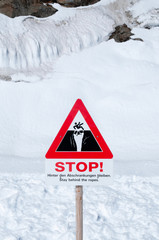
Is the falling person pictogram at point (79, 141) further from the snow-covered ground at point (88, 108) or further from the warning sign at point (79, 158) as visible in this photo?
the snow-covered ground at point (88, 108)

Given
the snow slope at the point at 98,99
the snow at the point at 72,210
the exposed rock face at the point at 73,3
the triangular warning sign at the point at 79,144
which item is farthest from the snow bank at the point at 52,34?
the triangular warning sign at the point at 79,144

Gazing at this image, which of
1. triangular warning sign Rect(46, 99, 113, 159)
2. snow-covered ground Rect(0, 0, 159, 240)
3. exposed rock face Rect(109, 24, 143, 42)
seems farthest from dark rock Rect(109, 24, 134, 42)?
triangular warning sign Rect(46, 99, 113, 159)

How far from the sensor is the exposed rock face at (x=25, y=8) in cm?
1372

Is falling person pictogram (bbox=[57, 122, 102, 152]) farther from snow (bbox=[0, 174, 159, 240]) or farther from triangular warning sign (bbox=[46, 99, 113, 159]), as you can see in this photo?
snow (bbox=[0, 174, 159, 240])

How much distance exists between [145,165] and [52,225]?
2.84 m

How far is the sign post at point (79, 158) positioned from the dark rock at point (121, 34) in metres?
13.0

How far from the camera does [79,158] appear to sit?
2086 millimetres

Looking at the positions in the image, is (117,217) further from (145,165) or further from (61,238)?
(145,165)

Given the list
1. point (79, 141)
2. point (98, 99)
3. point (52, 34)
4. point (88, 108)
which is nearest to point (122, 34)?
point (52, 34)

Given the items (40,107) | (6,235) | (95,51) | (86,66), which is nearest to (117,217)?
(6,235)

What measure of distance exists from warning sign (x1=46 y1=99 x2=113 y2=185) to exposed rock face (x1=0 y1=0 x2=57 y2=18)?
522 inches

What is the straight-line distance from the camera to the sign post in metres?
2.08

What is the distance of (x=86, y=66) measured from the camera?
1281 centimetres

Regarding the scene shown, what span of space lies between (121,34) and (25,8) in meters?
5.29
